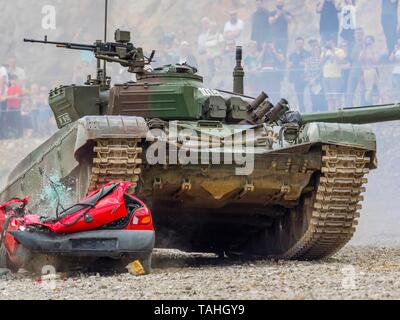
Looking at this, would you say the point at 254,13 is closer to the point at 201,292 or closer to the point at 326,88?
the point at 326,88

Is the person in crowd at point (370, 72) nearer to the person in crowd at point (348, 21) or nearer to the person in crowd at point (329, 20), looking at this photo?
the person in crowd at point (348, 21)

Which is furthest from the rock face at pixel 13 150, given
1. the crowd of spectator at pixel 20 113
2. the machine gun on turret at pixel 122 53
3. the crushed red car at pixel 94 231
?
the crushed red car at pixel 94 231

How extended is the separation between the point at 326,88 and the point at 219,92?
40.2 ft

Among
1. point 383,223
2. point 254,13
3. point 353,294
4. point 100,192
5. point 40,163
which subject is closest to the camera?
point 353,294

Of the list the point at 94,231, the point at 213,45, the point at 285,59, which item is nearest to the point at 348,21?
the point at 285,59

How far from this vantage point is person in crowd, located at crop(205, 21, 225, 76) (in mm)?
29859

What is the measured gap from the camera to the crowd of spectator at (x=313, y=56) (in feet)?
87.8

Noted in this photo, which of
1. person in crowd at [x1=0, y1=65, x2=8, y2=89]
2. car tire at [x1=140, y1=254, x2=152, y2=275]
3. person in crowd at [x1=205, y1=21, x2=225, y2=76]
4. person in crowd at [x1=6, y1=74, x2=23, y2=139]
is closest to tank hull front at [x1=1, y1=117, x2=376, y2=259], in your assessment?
car tire at [x1=140, y1=254, x2=152, y2=275]

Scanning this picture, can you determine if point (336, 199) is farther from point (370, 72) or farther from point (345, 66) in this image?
point (345, 66)

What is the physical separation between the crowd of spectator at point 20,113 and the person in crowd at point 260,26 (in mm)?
5975

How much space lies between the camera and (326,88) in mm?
27281

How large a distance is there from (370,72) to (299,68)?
1810 mm
